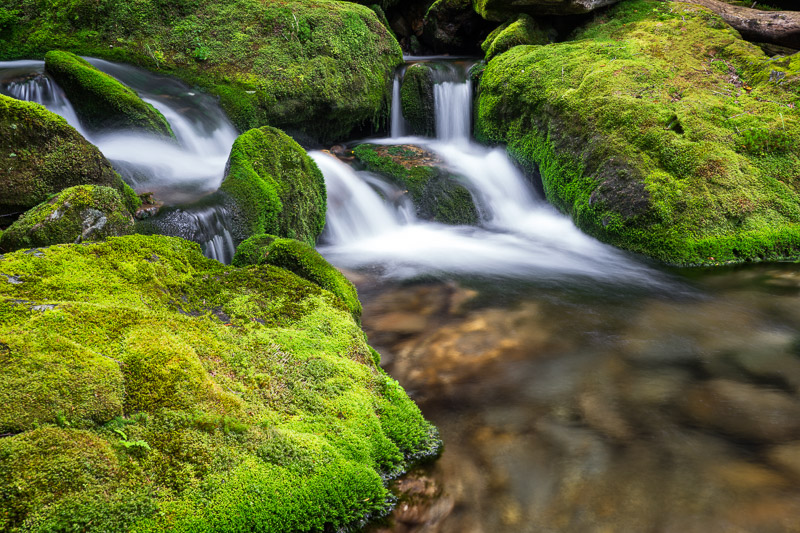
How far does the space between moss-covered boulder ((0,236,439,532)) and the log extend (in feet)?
43.8

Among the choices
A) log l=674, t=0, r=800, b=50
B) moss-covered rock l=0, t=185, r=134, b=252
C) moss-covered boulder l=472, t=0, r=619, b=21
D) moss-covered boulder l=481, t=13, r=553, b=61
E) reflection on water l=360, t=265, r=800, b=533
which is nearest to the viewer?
reflection on water l=360, t=265, r=800, b=533

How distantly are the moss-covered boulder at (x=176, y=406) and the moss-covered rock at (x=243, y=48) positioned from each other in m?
7.46

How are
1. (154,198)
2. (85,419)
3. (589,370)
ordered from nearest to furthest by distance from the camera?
(85,419) < (589,370) < (154,198)

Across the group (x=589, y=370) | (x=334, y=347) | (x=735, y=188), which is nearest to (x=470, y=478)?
(x=334, y=347)

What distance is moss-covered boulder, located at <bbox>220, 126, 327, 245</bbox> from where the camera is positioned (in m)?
5.93

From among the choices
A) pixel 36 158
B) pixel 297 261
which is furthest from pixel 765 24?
pixel 36 158

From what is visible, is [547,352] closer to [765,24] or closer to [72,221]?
[72,221]

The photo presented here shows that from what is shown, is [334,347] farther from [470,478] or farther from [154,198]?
[154,198]

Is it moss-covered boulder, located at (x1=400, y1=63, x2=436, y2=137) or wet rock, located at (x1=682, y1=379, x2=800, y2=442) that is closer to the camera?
wet rock, located at (x1=682, y1=379, x2=800, y2=442)

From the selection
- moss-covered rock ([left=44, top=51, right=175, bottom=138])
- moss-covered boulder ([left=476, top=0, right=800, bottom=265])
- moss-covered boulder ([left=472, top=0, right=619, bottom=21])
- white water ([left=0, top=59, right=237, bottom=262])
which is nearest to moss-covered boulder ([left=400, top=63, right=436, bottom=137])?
moss-covered boulder ([left=476, top=0, right=800, bottom=265])

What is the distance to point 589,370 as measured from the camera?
4.52m

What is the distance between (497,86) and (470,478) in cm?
1030

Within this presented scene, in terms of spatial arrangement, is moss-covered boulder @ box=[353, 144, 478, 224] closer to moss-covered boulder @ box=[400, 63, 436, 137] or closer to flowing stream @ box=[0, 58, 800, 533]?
Result: flowing stream @ box=[0, 58, 800, 533]

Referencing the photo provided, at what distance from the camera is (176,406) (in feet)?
7.76
